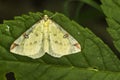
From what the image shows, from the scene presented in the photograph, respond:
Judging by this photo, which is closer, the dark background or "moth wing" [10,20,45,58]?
"moth wing" [10,20,45,58]

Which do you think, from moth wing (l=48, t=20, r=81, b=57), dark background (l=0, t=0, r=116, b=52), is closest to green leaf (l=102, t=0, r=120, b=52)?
moth wing (l=48, t=20, r=81, b=57)

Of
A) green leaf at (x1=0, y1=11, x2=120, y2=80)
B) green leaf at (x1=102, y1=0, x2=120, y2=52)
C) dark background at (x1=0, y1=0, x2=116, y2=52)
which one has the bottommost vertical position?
dark background at (x1=0, y1=0, x2=116, y2=52)

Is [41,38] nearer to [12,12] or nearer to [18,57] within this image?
[18,57]

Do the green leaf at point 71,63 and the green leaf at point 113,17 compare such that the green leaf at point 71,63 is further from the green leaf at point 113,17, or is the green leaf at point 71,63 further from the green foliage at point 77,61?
the green leaf at point 113,17

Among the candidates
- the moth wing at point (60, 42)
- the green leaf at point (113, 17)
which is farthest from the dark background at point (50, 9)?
the green leaf at point (113, 17)

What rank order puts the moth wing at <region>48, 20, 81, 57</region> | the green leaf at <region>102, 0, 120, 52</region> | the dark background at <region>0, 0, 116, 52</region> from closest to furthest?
the green leaf at <region>102, 0, 120, 52</region> < the moth wing at <region>48, 20, 81, 57</region> < the dark background at <region>0, 0, 116, 52</region>

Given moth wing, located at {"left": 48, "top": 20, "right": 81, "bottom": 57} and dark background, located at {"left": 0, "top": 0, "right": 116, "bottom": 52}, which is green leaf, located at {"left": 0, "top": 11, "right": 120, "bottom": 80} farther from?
dark background, located at {"left": 0, "top": 0, "right": 116, "bottom": 52}

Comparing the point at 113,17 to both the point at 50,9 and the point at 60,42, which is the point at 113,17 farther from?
the point at 50,9
